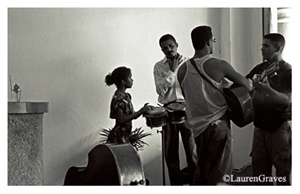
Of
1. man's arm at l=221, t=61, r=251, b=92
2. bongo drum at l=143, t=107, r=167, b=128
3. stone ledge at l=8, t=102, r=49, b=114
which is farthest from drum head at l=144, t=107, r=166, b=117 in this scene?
stone ledge at l=8, t=102, r=49, b=114

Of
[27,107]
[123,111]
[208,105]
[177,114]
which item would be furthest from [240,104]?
[27,107]

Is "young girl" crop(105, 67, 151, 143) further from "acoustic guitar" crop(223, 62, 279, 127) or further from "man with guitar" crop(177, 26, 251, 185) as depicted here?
"acoustic guitar" crop(223, 62, 279, 127)

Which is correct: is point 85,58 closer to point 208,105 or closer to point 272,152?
point 208,105

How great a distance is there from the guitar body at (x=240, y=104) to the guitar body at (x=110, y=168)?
15.7 inches

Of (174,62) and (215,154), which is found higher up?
(174,62)

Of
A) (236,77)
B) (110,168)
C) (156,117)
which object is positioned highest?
(236,77)

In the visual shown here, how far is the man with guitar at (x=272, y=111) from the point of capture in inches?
68.2

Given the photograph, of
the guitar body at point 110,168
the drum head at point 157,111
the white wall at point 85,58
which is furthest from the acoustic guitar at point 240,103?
the guitar body at point 110,168

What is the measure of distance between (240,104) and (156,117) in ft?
1.03

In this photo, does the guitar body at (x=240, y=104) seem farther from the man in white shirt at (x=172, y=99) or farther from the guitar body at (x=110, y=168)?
A: the guitar body at (x=110, y=168)

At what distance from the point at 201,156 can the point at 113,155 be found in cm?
33

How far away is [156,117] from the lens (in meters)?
1.77
